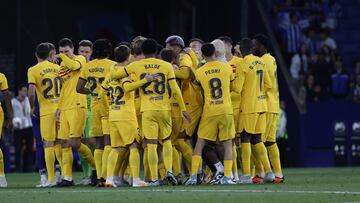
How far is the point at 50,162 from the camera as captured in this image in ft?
70.4

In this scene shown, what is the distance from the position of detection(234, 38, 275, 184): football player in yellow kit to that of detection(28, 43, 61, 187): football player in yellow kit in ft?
9.88

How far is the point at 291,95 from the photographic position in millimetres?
33594

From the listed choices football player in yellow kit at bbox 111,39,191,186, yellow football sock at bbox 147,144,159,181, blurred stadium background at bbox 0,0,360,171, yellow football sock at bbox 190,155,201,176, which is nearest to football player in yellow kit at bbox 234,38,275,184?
yellow football sock at bbox 190,155,201,176

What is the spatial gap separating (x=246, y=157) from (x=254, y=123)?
1.86ft

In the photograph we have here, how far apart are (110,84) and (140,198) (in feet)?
12.4

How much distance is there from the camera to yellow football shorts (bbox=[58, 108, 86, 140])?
845 inches

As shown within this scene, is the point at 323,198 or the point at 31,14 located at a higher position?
the point at 31,14

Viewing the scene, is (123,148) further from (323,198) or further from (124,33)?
(124,33)

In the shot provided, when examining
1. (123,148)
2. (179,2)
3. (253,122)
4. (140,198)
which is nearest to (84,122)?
(123,148)

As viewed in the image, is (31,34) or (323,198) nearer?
(323,198)

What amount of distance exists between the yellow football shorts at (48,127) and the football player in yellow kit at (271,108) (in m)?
3.45

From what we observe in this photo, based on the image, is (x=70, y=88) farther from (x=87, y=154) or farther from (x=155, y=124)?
(x=155, y=124)

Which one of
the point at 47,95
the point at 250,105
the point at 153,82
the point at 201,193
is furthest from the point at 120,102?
the point at 201,193

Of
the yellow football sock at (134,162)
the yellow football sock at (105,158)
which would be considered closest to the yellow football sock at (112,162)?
the yellow football sock at (134,162)
